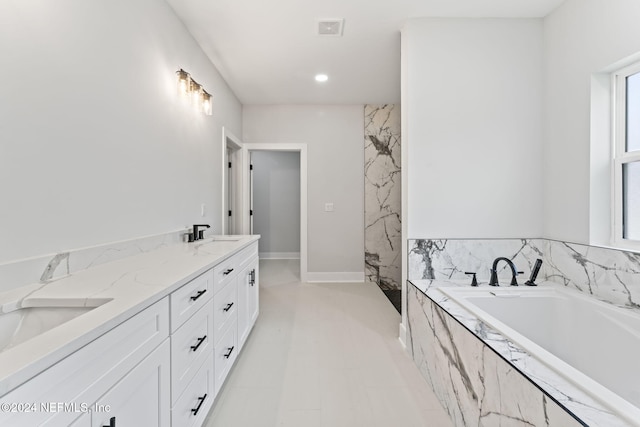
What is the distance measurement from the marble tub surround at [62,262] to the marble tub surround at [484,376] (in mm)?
1833

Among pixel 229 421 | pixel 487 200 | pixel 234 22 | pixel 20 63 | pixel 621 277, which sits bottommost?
pixel 229 421

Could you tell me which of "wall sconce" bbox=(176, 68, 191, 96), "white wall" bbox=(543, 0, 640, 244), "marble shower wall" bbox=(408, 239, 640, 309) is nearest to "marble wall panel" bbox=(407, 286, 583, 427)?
"marble shower wall" bbox=(408, 239, 640, 309)

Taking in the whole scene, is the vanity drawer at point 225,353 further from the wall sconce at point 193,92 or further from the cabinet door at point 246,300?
the wall sconce at point 193,92

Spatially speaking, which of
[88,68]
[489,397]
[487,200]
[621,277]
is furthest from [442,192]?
[88,68]

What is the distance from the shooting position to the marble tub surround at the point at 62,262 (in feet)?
3.34

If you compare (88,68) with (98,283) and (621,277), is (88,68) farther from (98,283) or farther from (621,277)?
(621,277)

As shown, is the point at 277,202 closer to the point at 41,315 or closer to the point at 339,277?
the point at 339,277

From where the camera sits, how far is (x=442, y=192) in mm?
2281

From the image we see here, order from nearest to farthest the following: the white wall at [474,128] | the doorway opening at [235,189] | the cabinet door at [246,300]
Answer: the cabinet door at [246,300], the white wall at [474,128], the doorway opening at [235,189]

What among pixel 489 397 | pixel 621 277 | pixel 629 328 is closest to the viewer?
pixel 489 397

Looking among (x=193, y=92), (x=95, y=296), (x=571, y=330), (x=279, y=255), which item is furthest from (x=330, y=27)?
(x=279, y=255)

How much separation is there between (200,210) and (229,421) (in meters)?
1.70

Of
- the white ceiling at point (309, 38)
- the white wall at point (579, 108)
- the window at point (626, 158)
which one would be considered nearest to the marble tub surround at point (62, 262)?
the white ceiling at point (309, 38)

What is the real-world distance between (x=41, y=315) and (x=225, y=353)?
40.6 inches
